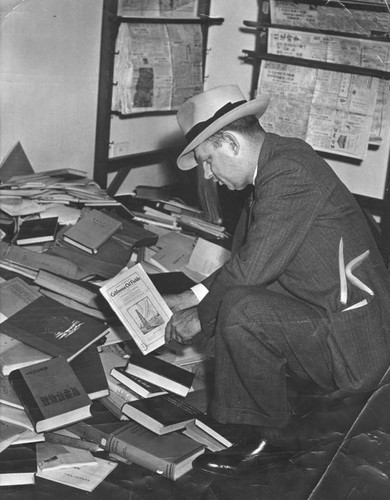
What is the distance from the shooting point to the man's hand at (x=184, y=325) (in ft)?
5.52

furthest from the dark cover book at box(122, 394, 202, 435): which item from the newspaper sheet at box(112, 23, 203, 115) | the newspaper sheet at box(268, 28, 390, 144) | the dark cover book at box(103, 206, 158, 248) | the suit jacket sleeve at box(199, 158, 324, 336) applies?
the newspaper sheet at box(268, 28, 390, 144)

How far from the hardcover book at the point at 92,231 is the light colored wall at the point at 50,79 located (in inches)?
9.4

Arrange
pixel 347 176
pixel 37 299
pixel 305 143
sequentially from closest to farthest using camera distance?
1. pixel 305 143
2. pixel 347 176
3. pixel 37 299

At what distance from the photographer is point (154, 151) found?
185cm

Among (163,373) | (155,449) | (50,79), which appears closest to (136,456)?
(155,449)

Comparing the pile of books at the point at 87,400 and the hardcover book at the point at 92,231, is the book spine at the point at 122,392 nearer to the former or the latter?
the pile of books at the point at 87,400

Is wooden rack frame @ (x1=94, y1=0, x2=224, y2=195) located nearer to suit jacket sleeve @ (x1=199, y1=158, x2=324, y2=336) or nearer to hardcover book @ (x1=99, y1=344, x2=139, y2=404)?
suit jacket sleeve @ (x1=199, y1=158, x2=324, y2=336)

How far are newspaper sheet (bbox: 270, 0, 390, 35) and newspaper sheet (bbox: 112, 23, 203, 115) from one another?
0.18 metres

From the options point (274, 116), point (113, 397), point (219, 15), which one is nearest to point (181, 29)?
point (219, 15)

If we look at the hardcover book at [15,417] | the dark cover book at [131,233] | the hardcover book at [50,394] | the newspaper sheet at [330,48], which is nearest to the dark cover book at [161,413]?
the hardcover book at [50,394]

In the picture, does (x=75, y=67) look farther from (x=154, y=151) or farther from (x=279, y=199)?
(x=279, y=199)

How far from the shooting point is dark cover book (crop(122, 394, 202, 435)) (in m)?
1.77

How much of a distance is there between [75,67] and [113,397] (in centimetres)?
76

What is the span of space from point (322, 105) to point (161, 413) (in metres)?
0.75
